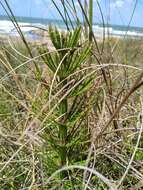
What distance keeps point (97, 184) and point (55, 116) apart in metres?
0.23

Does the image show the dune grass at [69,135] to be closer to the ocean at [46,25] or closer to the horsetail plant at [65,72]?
the horsetail plant at [65,72]

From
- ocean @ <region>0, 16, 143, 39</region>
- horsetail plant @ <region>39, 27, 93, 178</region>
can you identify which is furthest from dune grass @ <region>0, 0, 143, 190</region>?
ocean @ <region>0, 16, 143, 39</region>

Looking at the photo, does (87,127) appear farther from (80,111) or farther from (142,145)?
(142,145)

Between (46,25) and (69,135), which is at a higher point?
(46,25)

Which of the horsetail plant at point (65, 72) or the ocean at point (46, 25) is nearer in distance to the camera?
the horsetail plant at point (65, 72)

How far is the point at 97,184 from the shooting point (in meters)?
1.27

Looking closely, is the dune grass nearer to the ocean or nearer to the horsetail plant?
the horsetail plant

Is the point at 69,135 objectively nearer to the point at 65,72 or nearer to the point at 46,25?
the point at 65,72

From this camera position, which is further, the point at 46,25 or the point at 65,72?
the point at 46,25

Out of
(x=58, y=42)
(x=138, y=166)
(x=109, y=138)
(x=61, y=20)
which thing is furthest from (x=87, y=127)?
(x=61, y=20)

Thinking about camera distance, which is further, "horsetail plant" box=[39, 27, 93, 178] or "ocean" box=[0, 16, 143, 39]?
"ocean" box=[0, 16, 143, 39]

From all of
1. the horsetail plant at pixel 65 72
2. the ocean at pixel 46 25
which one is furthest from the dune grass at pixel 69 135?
the ocean at pixel 46 25

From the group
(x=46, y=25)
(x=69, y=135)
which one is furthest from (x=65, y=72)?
(x=46, y=25)

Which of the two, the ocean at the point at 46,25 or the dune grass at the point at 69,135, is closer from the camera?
the dune grass at the point at 69,135
